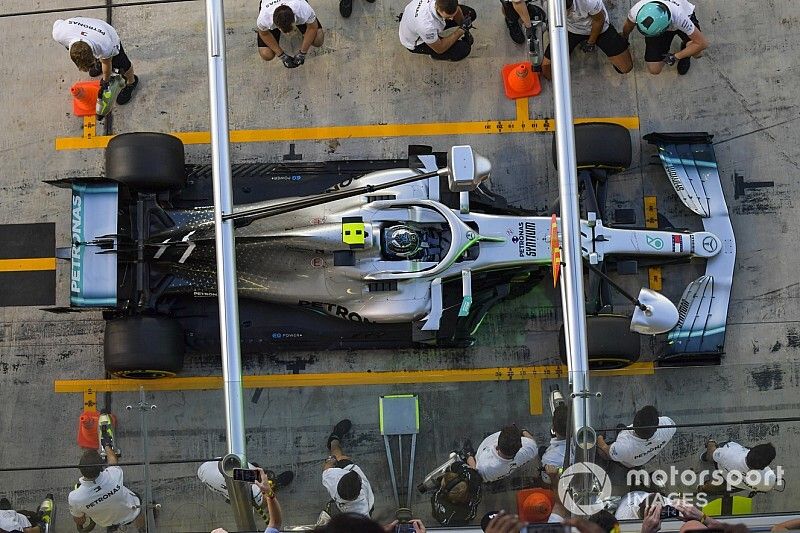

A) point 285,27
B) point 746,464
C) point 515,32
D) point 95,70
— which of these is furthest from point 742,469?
point 95,70

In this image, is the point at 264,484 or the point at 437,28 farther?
the point at 437,28

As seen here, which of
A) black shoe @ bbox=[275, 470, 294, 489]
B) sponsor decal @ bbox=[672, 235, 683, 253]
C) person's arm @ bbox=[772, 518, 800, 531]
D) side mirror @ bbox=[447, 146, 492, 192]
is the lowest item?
person's arm @ bbox=[772, 518, 800, 531]

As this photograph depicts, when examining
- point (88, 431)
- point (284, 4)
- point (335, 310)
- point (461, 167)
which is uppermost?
point (284, 4)

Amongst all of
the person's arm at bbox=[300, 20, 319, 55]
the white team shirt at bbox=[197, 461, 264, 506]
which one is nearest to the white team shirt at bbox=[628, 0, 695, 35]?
the person's arm at bbox=[300, 20, 319, 55]

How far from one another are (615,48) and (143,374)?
455 cm

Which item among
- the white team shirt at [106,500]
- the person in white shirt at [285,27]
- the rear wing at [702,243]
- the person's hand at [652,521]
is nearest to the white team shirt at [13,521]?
the white team shirt at [106,500]

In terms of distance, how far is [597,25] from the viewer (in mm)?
7754

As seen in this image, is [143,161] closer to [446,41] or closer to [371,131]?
[371,131]

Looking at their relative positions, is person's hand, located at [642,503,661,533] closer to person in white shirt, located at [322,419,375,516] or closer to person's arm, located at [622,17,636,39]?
person in white shirt, located at [322,419,375,516]

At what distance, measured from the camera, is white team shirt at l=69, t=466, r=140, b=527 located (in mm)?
6066

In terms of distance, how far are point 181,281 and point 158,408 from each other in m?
0.97

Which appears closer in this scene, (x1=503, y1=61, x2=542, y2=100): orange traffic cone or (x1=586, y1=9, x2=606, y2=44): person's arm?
(x1=586, y1=9, x2=606, y2=44): person's arm

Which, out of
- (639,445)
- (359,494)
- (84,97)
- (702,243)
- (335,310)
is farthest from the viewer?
(84,97)

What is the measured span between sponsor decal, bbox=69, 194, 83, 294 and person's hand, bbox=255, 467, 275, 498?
2.23 m
